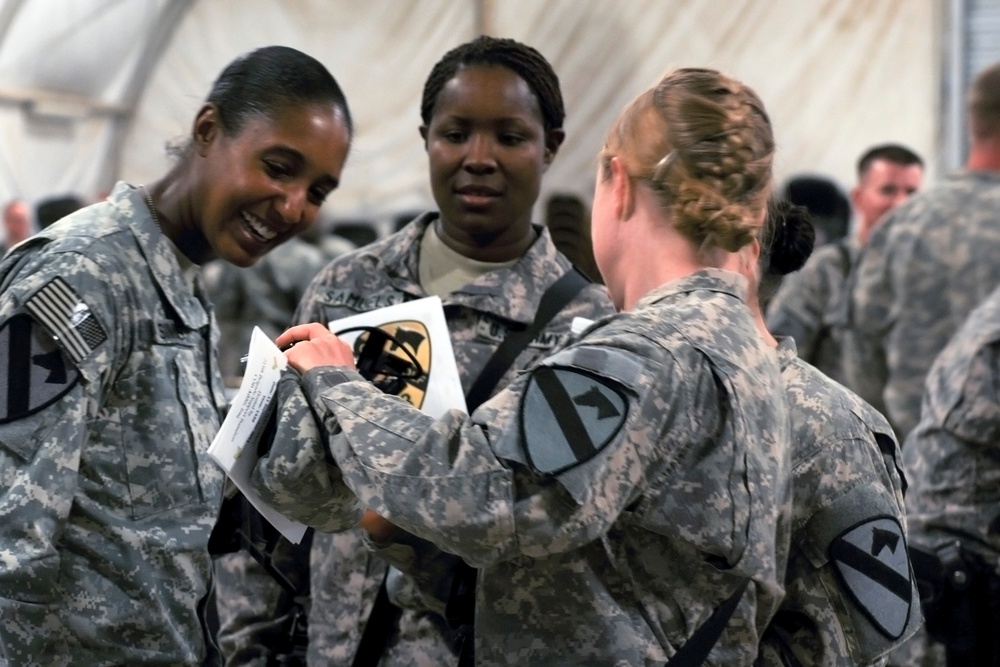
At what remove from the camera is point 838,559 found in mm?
1778

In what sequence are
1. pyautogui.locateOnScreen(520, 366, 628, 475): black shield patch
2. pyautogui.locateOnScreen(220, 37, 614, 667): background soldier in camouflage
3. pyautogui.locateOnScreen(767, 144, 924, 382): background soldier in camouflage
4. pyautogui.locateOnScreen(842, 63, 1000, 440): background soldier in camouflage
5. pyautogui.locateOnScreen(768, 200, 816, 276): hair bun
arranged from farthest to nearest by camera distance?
1. pyautogui.locateOnScreen(767, 144, 924, 382): background soldier in camouflage
2. pyautogui.locateOnScreen(842, 63, 1000, 440): background soldier in camouflage
3. pyautogui.locateOnScreen(220, 37, 614, 667): background soldier in camouflage
4. pyautogui.locateOnScreen(768, 200, 816, 276): hair bun
5. pyautogui.locateOnScreen(520, 366, 628, 475): black shield patch

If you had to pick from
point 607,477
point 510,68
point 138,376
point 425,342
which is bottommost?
point 138,376

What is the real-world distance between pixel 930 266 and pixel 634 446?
292 centimetres

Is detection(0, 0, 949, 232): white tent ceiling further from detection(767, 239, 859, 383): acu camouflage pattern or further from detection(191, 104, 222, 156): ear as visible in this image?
detection(191, 104, 222, 156): ear

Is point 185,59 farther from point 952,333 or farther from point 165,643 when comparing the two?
point 165,643

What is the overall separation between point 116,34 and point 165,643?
30.6 feet

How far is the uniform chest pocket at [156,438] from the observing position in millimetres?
1964

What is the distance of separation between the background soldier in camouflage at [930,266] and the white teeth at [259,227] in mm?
2594

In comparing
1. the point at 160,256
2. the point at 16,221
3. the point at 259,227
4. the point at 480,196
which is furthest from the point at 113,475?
the point at 16,221

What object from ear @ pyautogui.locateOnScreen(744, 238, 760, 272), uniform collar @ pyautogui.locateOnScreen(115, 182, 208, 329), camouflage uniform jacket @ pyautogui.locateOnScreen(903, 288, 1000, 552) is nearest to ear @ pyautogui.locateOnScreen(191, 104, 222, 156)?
uniform collar @ pyautogui.locateOnScreen(115, 182, 208, 329)

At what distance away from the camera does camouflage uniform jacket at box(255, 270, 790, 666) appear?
1496 millimetres

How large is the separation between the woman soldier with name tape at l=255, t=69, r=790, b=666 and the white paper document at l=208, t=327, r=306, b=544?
1.3 inches

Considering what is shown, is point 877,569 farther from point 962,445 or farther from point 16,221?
point 16,221

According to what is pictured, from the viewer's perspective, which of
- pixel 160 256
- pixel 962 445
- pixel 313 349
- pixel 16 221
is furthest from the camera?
pixel 16 221
